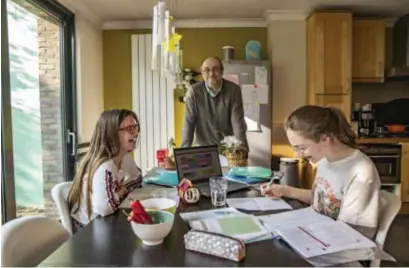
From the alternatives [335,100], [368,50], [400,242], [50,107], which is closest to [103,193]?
[50,107]

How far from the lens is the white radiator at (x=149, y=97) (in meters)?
4.84

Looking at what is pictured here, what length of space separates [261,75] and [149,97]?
55.4 inches

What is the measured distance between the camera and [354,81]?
4547 mm

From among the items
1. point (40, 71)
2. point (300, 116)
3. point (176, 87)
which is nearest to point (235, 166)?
point (300, 116)

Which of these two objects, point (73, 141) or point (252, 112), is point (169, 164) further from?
point (252, 112)

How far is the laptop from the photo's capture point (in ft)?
6.47

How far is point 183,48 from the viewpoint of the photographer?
15.8ft

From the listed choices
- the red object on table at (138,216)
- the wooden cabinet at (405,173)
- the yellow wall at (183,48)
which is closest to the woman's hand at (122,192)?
the red object on table at (138,216)

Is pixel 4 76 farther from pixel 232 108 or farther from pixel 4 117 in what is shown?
pixel 232 108

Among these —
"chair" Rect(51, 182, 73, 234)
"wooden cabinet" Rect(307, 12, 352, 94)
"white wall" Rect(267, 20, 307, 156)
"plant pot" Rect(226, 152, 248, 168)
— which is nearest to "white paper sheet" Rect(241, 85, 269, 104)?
"white wall" Rect(267, 20, 307, 156)

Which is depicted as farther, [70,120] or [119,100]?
[119,100]

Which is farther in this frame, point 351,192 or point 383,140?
point 383,140

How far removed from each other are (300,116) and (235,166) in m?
0.94

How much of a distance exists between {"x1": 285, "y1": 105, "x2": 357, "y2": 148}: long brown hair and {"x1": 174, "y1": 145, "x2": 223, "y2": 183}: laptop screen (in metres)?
0.60
